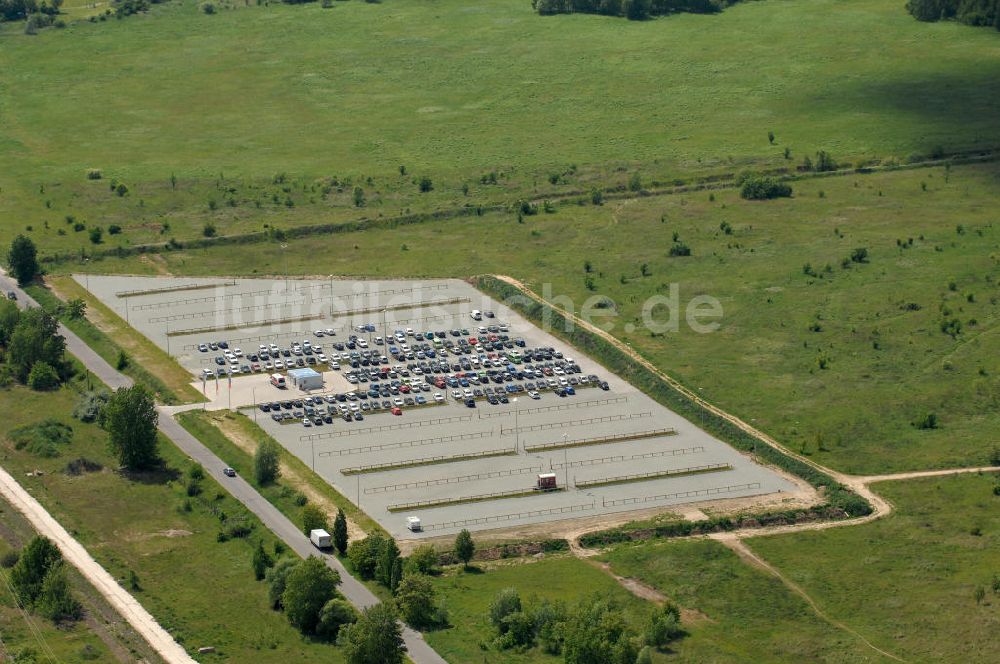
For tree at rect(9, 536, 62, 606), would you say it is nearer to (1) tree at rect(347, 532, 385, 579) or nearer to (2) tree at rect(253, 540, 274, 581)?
(2) tree at rect(253, 540, 274, 581)

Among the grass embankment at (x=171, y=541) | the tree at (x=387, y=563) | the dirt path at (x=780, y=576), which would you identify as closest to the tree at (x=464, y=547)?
the tree at (x=387, y=563)

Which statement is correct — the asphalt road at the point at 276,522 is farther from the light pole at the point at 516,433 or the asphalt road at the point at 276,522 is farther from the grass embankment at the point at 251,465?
the light pole at the point at 516,433

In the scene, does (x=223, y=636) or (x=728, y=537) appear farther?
(x=728, y=537)

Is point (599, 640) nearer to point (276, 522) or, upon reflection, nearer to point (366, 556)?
point (366, 556)

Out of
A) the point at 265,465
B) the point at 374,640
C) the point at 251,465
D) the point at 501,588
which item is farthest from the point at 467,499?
the point at 374,640

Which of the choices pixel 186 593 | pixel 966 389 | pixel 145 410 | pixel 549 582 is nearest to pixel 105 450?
pixel 145 410

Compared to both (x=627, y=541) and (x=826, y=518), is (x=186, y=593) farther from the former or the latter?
(x=826, y=518)
